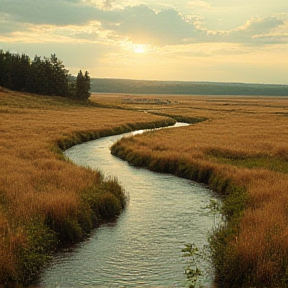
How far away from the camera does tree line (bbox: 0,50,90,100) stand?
4146 inches

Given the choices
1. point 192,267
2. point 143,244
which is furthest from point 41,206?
point 192,267

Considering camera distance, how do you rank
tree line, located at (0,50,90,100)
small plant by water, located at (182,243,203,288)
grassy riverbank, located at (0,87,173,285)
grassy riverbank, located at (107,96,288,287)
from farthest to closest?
tree line, located at (0,50,90,100)
grassy riverbank, located at (0,87,173,285)
small plant by water, located at (182,243,203,288)
grassy riverbank, located at (107,96,288,287)

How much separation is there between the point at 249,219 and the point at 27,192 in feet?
26.8

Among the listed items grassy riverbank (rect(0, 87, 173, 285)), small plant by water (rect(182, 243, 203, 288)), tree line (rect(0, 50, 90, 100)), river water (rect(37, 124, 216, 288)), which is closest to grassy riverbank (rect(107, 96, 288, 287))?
small plant by water (rect(182, 243, 203, 288))

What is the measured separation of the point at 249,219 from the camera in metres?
13.4

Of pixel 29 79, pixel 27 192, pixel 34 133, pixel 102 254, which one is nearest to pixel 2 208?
pixel 27 192

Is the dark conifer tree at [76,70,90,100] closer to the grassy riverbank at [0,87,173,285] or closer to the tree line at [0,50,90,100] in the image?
the tree line at [0,50,90,100]

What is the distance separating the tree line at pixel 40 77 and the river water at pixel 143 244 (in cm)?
9106

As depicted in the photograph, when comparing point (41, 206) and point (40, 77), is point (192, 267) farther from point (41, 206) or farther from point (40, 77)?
point (40, 77)

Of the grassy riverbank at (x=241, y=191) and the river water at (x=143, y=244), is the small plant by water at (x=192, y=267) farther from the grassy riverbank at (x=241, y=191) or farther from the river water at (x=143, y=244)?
the grassy riverbank at (x=241, y=191)

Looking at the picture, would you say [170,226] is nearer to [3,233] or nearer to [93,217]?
[93,217]

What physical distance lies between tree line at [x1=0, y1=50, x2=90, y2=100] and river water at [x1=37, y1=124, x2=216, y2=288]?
3585 inches

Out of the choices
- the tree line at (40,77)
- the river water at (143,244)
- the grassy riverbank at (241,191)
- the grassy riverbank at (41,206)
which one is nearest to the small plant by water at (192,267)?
the river water at (143,244)

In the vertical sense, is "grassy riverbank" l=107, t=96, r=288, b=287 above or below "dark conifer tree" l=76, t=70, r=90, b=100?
below
